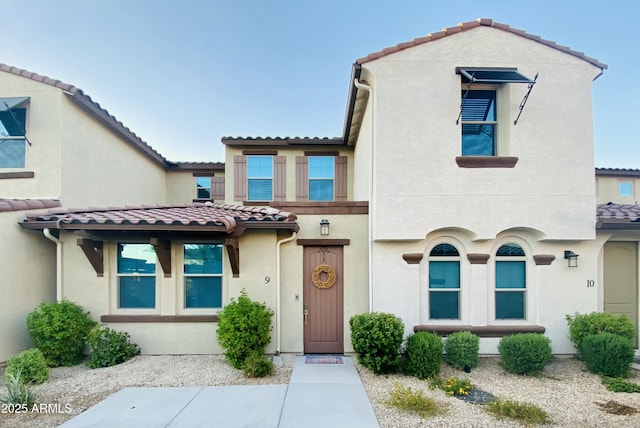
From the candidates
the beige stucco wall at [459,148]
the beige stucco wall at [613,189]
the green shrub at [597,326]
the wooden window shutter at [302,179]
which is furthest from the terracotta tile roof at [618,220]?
the beige stucco wall at [613,189]

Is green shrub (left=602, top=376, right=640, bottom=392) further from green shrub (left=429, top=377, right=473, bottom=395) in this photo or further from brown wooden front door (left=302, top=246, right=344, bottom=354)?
brown wooden front door (left=302, top=246, right=344, bottom=354)

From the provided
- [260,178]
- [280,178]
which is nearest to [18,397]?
[260,178]

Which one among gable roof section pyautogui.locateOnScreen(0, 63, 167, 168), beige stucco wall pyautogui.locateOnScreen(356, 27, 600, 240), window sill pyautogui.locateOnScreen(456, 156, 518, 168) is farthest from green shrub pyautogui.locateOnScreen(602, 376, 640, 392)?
gable roof section pyautogui.locateOnScreen(0, 63, 167, 168)

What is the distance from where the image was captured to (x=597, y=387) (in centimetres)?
560

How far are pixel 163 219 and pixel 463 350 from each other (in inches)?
271

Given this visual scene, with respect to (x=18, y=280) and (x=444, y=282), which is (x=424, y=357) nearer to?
(x=444, y=282)

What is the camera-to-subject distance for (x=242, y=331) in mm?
6250

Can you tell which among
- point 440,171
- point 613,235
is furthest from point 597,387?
point 440,171

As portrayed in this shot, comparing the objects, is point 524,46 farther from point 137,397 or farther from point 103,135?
point 103,135

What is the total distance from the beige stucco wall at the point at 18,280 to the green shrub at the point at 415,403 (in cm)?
805

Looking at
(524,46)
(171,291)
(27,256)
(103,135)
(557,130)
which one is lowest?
(171,291)

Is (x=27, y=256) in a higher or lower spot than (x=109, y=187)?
lower

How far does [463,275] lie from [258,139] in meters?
8.02

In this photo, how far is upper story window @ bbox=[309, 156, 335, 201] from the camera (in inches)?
438
